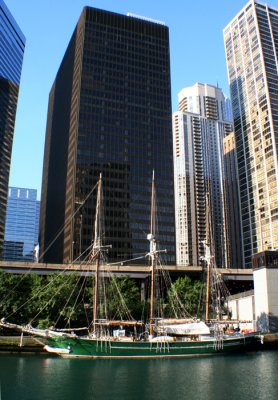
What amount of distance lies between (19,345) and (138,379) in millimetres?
29522

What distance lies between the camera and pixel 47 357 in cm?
6638

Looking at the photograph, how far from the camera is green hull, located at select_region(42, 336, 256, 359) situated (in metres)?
65.9

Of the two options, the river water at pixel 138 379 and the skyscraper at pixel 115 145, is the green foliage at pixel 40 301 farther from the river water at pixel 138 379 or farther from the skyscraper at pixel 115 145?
the skyscraper at pixel 115 145

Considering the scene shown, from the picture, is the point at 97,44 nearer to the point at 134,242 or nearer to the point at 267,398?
the point at 134,242

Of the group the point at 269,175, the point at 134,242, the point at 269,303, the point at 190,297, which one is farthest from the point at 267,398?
the point at 269,175

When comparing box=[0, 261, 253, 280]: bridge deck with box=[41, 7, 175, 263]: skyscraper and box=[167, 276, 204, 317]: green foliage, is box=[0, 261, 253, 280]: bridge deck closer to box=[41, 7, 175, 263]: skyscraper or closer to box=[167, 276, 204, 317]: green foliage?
box=[167, 276, 204, 317]: green foliage

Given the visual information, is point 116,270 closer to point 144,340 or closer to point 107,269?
point 107,269

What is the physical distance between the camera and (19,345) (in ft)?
225

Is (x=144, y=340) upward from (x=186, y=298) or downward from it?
downward

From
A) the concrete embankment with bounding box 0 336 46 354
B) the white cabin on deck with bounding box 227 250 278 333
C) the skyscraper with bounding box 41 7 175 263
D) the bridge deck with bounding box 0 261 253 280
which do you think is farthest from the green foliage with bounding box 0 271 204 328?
the skyscraper with bounding box 41 7 175 263

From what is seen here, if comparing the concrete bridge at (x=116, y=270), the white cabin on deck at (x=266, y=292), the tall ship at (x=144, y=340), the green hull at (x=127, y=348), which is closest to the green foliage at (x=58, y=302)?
the tall ship at (x=144, y=340)

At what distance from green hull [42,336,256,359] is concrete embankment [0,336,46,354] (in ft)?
12.1

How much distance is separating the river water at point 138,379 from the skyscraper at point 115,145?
342ft

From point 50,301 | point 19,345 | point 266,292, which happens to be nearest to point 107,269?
point 50,301
